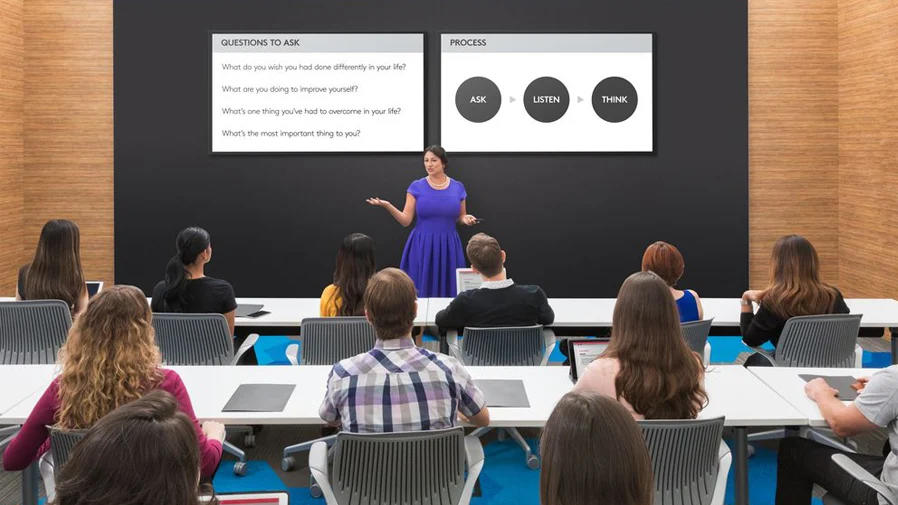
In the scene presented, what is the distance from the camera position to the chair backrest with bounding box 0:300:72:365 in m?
4.35

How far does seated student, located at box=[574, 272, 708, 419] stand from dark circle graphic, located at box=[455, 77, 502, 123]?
5.31 meters

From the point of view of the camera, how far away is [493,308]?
4.39 m

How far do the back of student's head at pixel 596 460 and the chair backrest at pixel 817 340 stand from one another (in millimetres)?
3094

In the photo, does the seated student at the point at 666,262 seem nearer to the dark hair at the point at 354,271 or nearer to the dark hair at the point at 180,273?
the dark hair at the point at 354,271

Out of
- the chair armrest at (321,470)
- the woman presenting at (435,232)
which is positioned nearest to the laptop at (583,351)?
the chair armrest at (321,470)

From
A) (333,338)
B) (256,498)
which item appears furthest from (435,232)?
(256,498)

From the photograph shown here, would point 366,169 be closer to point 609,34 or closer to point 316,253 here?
point 316,253

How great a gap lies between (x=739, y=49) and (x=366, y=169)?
11.2ft

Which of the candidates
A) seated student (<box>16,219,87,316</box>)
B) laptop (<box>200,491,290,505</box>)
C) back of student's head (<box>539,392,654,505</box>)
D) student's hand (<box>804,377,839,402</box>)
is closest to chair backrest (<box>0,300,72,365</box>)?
seated student (<box>16,219,87,316</box>)

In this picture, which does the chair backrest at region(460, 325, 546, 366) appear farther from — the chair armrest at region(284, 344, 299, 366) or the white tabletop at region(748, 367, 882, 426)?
the white tabletop at region(748, 367, 882, 426)

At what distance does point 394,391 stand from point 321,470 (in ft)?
1.12

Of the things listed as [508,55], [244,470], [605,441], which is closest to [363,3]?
[508,55]

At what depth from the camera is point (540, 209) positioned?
8164mm

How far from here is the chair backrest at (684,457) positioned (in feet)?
8.77
